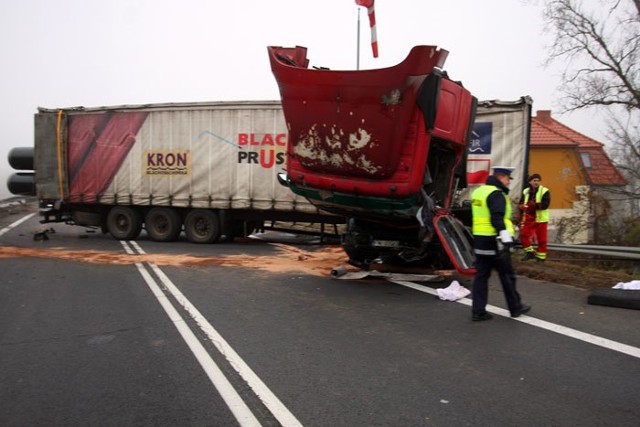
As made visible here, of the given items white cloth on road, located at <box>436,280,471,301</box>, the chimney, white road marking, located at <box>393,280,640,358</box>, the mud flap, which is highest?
the chimney

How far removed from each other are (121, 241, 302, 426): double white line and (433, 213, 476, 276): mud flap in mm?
3216

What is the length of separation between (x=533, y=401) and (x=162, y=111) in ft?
38.0

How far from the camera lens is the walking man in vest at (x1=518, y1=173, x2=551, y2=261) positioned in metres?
9.26

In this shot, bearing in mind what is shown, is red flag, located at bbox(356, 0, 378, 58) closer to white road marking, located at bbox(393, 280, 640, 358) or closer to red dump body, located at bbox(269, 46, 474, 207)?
red dump body, located at bbox(269, 46, 474, 207)

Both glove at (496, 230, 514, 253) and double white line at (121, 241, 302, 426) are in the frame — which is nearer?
double white line at (121, 241, 302, 426)

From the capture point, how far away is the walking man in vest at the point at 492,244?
5.35m

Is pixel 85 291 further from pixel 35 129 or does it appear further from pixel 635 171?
pixel 635 171

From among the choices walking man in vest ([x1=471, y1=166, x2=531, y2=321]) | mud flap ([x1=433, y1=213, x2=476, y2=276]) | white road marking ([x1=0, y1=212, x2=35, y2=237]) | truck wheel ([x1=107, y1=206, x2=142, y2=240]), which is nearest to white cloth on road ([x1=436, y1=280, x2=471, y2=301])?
mud flap ([x1=433, y1=213, x2=476, y2=276])

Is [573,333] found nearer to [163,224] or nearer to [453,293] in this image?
[453,293]

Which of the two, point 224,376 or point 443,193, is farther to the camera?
point 443,193

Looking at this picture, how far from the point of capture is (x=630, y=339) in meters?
4.62

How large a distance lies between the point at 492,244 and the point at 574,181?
20.5m

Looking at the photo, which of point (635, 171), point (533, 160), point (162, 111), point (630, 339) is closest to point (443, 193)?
point (630, 339)

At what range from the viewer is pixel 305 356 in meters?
4.40
